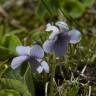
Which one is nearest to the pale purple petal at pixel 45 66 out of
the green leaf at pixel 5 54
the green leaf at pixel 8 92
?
the green leaf at pixel 8 92

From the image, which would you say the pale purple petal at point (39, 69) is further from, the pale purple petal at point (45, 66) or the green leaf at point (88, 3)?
the green leaf at point (88, 3)

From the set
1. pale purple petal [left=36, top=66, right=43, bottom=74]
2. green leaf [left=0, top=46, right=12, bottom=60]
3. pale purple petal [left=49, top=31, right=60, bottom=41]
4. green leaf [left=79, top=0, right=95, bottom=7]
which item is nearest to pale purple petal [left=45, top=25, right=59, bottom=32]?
pale purple petal [left=49, top=31, right=60, bottom=41]

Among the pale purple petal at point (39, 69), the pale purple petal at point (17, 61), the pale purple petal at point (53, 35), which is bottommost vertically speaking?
the pale purple petal at point (39, 69)

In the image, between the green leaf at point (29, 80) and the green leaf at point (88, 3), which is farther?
the green leaf at point (88, 3)

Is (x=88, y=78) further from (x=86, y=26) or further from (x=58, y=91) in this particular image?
(x=86, y=26)

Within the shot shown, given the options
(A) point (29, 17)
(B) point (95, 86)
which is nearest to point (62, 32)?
(B) point (95, 86)

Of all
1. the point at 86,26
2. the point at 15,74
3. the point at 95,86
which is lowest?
the point at 86,26

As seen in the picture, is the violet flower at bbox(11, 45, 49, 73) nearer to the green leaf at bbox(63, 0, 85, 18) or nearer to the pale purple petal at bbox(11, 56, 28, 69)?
the pale purple petal at bbox(11, 56, 28, 69)
